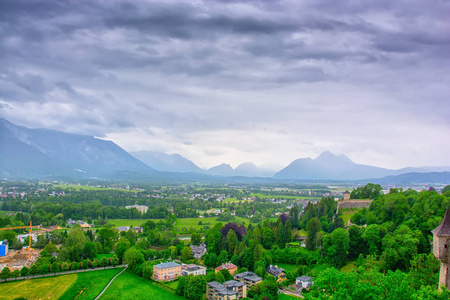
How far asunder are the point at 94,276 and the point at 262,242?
1826 centimetres

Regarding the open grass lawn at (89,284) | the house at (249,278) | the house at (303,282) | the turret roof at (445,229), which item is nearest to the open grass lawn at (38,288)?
the open grass lawn at (89,284)

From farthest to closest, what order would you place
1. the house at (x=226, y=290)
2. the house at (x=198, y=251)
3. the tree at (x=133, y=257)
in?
the house at (x=198, y=251) → the tree at (x=133, y=257) → the house at (x=226, y=290)

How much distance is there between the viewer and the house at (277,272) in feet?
104

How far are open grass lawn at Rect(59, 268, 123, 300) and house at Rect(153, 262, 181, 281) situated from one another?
14.1ft

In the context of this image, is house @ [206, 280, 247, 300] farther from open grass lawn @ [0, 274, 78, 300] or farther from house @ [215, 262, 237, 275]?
open grass lawn @ [0, 274, 78, 300]

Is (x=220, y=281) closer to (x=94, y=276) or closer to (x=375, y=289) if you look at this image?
(x=94, y=276)

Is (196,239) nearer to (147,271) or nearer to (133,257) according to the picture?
(133,257)

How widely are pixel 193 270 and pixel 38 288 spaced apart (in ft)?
44.0

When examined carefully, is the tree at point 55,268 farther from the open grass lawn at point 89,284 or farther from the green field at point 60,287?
the open grass lawn at point 89,284

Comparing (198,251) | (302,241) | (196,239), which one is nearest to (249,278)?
(198,251)

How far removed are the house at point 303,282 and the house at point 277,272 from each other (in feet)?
4.79

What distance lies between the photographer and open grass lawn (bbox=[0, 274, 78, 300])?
2883 centimetres

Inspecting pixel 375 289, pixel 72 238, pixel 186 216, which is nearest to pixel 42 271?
pixel 72 238

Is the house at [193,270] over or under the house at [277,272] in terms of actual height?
under
